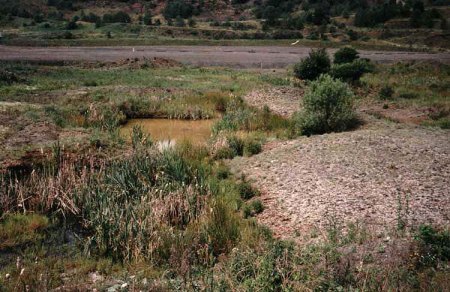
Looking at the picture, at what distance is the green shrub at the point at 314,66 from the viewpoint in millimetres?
36156

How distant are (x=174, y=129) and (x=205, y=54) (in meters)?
36.4

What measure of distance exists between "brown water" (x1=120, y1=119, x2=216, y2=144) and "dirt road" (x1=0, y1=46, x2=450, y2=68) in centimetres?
2385

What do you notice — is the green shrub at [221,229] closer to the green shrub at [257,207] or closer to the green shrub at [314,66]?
the green shrub at [257,207]

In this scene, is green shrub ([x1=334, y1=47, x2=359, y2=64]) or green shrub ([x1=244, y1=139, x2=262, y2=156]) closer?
green shrub ([x1=244, y1=139, x2=262, y2=156])

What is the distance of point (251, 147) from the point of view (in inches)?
698

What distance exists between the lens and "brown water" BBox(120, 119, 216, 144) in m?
20.3

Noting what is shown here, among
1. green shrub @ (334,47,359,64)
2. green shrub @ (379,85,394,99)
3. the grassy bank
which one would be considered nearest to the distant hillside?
green shrub @ (334,47,359,64)


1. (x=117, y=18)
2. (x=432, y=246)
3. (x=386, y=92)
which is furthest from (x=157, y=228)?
(x=117, y=18)

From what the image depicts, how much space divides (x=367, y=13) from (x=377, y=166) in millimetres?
79567

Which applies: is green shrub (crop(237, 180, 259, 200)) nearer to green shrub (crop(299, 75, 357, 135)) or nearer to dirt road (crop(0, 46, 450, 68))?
green shrub (crop(299, 75, 357, 135))

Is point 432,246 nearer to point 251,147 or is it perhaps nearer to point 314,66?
point 251,147

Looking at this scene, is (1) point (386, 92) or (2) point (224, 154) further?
(1) point (386, 92)

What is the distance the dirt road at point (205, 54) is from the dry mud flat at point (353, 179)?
3030cm

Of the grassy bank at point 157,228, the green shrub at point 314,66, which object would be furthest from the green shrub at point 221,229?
the green shrub at point 314,66
